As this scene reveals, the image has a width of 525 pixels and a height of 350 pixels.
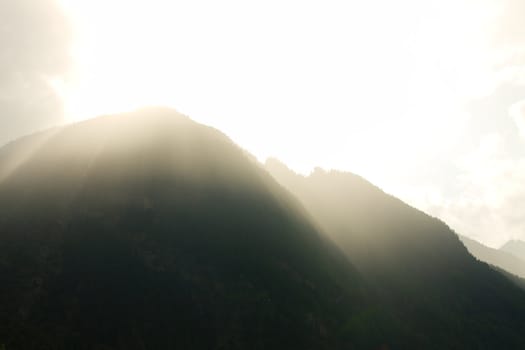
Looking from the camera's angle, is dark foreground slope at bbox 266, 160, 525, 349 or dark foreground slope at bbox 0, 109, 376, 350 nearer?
dark foreground slope at bbox 0, 109, 376, 350

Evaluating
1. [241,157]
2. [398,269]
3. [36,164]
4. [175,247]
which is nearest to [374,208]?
[398,269]

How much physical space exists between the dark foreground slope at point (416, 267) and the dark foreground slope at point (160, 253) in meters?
12.2

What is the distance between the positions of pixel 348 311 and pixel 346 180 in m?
50.4

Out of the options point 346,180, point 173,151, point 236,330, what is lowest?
point 236,330

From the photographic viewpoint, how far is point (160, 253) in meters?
43.4

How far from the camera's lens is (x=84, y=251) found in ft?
134

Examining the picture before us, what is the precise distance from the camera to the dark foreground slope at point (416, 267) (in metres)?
58.0

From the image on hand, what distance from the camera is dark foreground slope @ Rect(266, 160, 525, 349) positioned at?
58031 mm

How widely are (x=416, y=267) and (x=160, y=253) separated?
2093 inches

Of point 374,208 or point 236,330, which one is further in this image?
point 374,208

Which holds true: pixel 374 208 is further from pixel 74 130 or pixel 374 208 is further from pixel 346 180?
pixel 74 130

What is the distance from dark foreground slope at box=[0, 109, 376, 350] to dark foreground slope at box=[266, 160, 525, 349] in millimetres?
12163

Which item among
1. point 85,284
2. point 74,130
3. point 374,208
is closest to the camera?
point 85,284

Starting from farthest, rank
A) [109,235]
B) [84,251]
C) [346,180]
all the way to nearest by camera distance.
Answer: [346,180] < [109,235] < [84,251]
